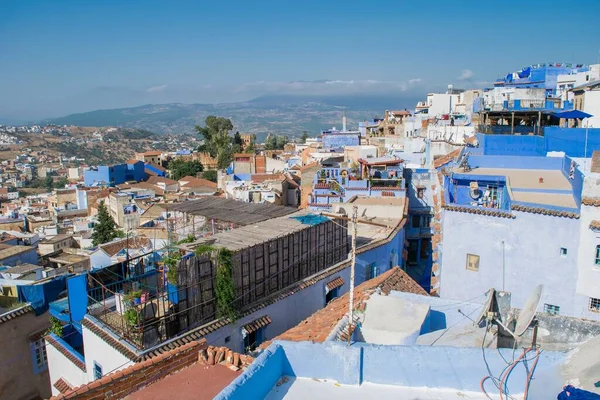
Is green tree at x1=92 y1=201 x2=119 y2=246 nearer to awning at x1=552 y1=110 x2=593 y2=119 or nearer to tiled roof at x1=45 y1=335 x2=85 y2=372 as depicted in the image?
tiled roof at x1=45 y1=335 x2=85 y2=372

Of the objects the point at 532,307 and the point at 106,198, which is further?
the point at 106,198

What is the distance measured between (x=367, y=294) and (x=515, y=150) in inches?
588

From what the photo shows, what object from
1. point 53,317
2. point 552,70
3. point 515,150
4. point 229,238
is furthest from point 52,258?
point 552,70

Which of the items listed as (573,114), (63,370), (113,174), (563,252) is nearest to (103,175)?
(113,174)

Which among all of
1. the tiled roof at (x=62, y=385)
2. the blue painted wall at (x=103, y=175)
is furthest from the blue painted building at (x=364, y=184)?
the blue painted wall at (x=103, y=175)

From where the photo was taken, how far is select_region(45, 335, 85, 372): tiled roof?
1146 centimetres

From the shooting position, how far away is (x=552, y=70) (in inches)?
1970

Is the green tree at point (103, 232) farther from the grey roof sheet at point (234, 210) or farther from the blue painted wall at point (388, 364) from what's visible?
the blue painted wall at point (388, 364)

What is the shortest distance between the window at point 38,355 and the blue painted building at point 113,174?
159 ft

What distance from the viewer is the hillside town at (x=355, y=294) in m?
5.24

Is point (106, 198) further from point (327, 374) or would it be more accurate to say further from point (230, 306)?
point (327, 374)

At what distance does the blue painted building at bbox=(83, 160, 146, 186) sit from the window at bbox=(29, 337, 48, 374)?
48330mm

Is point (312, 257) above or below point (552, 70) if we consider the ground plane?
Result: below

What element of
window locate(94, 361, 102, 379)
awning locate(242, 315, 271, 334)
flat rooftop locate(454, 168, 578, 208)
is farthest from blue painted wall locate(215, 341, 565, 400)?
flat rooftop locate(454, 168, 578, 208)
